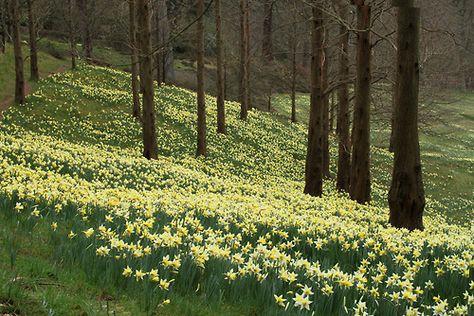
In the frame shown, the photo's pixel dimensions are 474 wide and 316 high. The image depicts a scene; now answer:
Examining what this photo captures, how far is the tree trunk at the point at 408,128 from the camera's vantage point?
9.57 meters

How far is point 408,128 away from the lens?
382 inches

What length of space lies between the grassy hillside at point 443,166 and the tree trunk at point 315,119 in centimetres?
657

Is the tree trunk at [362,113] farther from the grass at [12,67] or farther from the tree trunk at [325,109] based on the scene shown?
the grass at [12,67]

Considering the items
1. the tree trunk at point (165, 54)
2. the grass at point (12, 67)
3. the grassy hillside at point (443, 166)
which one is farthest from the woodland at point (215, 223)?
the tree trunk at point (165, 54)

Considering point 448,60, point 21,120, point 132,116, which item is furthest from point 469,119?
point 21,120

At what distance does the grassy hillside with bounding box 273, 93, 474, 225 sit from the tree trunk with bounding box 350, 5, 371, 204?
6.39 metres

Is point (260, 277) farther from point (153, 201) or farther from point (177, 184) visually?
point (177, 184)

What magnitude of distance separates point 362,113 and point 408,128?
5627 millimetres

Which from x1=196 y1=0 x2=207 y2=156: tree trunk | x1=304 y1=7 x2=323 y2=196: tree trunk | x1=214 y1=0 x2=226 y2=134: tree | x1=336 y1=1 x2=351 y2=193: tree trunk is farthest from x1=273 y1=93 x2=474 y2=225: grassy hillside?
x1=196 y1=0 x2=207 y2=156: tree trunk

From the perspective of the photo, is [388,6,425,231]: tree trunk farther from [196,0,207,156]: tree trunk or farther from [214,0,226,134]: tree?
[214,0,226,134]: tree

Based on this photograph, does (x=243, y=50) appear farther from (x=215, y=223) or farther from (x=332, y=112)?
(x=215, y=223)

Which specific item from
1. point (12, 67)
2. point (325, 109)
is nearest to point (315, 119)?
point (325, 109)

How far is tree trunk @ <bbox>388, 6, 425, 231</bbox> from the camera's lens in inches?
377

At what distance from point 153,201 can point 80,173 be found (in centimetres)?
357
